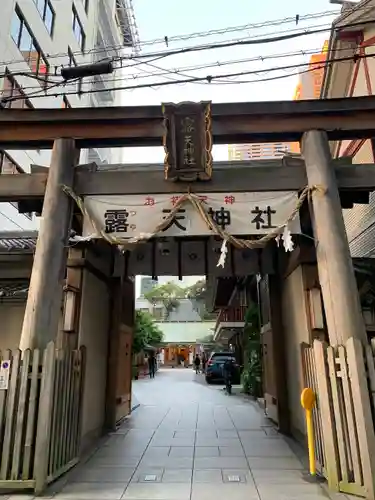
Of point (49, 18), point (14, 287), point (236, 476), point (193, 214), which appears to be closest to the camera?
point (236, 476)

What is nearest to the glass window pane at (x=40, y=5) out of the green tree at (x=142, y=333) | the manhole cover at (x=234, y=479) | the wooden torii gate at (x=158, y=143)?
the wooden torii gate at (x=158, y=143)

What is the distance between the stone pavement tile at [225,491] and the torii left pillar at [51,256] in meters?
2.59

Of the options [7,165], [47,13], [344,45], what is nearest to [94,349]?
[344,45]

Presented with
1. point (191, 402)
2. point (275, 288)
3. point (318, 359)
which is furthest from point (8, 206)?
point (318, 359)

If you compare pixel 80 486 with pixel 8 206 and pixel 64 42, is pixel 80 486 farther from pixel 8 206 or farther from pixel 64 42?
pixel 64 42

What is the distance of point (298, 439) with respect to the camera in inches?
266

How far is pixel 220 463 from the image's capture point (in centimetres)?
544

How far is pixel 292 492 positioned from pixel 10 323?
24.3 feet

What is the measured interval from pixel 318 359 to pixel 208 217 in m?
2.45

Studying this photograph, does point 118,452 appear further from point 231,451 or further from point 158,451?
point 231,451

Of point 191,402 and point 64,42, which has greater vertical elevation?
point 64,42

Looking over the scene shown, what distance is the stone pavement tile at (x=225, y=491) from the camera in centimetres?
409

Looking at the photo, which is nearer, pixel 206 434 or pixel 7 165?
pixel 206 434

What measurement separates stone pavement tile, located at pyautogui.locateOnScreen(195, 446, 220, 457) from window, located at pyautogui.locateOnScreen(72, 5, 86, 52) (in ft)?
80.1
